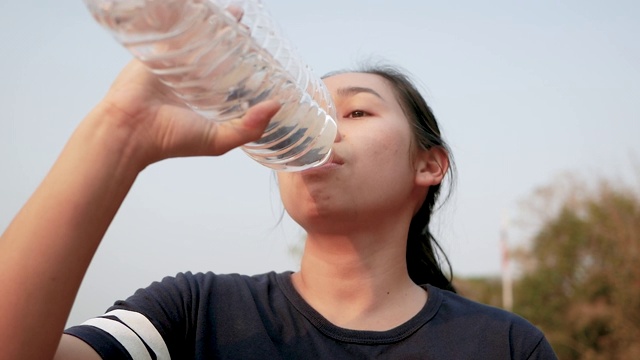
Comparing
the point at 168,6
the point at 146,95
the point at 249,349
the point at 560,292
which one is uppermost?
the point at 168,6

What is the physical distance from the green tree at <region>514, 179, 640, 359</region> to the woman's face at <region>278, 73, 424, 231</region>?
1238 centimetres

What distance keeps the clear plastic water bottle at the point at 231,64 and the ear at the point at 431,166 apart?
451 mm

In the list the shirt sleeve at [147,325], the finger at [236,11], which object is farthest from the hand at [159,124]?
the shirt sleeve at [147,325]

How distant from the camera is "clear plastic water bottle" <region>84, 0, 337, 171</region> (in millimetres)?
1350

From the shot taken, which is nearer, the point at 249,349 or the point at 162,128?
the point at 162,128

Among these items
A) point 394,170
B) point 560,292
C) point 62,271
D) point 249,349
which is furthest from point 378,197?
point 560,292

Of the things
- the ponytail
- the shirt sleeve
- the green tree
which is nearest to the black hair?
the ponytail

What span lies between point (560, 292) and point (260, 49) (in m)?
18.0

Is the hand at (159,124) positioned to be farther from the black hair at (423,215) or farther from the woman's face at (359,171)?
the black hair at (423,215)

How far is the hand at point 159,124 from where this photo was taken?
4.92 ft

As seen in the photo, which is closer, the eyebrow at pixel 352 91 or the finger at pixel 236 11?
the finger at pixel 236 11

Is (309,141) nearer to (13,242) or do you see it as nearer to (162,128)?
(162,128)

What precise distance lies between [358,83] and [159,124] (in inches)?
37.8

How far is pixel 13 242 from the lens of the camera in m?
1.41
